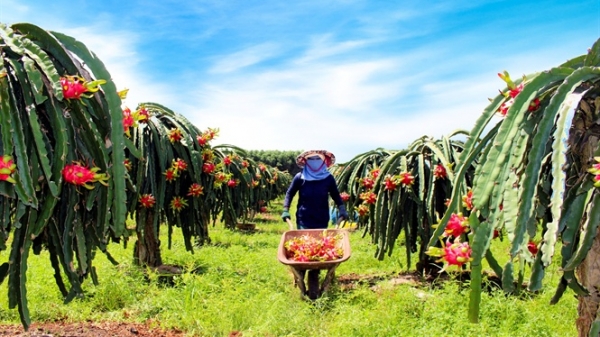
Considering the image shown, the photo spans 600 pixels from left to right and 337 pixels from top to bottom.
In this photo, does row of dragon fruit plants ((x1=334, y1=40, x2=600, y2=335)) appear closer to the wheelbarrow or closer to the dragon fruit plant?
the dragon fruit plant

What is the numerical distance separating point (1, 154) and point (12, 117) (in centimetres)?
17

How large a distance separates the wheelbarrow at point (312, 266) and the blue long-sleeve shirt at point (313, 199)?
422 millimetres

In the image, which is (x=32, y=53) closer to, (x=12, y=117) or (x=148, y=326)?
(x=12, y=117)

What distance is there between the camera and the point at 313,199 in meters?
5.39

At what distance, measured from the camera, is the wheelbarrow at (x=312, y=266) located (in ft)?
14.5

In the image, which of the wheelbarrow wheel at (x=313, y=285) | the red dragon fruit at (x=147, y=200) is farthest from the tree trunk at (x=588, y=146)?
the red dragon fruit at (x=147, y=200)

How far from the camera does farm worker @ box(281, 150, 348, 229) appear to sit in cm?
536

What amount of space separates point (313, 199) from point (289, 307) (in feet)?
4.29

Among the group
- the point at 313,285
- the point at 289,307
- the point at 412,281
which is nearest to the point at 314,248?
the point at 313,285

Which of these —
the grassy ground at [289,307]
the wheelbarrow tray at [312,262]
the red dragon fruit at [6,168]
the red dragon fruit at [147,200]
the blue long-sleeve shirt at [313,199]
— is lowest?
the grassy ground at [289,307]

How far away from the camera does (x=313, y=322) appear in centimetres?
410

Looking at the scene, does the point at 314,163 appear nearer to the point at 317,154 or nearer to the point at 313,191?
the point at 317,154

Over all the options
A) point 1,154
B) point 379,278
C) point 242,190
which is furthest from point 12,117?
point 242,190

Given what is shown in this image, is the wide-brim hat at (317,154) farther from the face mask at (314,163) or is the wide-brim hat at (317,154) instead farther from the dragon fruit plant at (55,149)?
the dragon fruit plant at (55,149)
